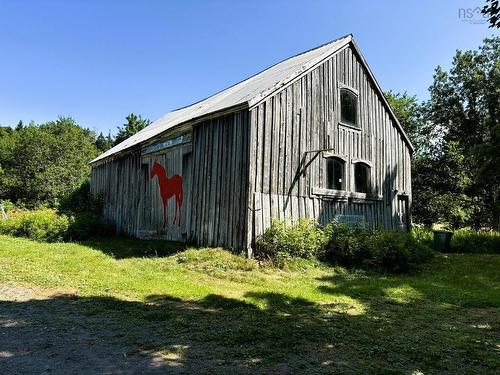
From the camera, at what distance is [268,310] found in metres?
6.57

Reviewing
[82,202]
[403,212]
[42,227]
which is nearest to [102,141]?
[82,202]

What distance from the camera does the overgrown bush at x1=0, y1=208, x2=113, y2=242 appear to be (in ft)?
51.3

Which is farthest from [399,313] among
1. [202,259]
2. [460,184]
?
[460,184]

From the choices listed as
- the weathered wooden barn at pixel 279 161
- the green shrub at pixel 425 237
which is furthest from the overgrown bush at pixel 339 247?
the green shrub at pixel 425 237

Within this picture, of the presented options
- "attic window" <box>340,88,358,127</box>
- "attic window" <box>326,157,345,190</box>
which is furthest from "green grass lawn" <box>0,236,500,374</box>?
"attic window" <box>340,88,358,127</box>

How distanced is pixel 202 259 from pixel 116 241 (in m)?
6.27

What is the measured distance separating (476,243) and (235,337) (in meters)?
14.9

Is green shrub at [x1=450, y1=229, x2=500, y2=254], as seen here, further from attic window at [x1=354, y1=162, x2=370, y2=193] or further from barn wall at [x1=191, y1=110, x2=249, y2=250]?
barn wall at [x1=191, y1=110, x2=249, y2=250]

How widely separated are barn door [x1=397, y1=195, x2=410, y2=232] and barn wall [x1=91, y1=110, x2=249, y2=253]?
8230 millimetres

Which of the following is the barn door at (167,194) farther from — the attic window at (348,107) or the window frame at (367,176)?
the window frame at (367,176)

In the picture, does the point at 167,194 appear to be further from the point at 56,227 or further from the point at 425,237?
the point at 425,237

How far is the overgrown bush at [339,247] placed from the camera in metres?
10.9

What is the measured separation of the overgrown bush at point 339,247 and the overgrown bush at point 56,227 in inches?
348

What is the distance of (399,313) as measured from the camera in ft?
22.0
